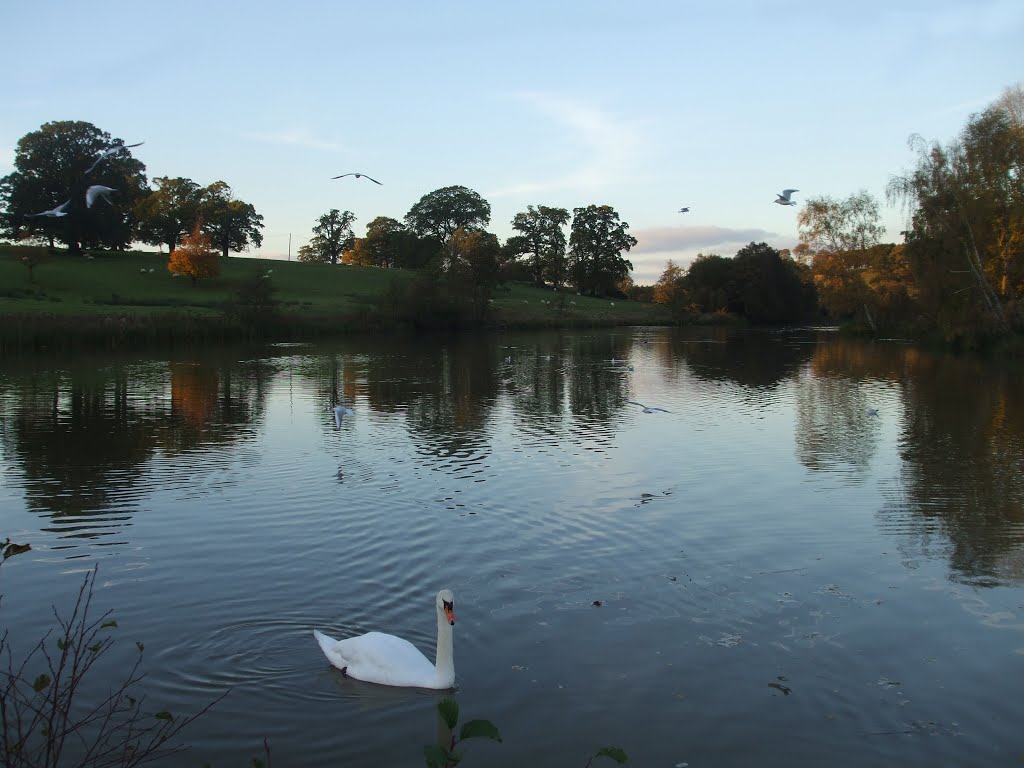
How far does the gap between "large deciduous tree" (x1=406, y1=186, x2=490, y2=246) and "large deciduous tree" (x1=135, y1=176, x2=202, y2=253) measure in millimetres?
37893

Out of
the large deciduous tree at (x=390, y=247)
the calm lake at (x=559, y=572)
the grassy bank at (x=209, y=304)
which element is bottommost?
the calm lake at (x=559, y=572)

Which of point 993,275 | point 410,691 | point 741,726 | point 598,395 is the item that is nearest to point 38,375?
point 598,395

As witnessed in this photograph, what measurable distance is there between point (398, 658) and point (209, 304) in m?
67.5

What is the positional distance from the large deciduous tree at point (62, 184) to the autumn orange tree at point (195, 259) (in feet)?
30.4

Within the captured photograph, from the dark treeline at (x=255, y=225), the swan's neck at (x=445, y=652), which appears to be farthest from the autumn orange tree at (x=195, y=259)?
the swan's neck at (x=445, y=652)

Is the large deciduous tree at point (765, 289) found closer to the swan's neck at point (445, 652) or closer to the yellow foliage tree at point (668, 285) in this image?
the yellow foliage tree at point (668, 285)

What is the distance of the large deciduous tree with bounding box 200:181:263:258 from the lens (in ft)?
333

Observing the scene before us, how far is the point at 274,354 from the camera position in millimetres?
45656

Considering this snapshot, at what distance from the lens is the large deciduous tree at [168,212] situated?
94688mm

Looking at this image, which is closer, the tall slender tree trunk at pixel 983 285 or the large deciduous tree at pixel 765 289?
the tall slender tree trunk at pixel 983 285

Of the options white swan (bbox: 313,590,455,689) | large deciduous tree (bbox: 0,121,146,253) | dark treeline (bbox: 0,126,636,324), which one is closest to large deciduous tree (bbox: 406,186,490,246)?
dark treeline (bbox: 0,126,636,324)

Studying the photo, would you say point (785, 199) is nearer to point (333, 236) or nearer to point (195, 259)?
point (195, 259)

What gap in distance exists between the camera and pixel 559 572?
985 cm

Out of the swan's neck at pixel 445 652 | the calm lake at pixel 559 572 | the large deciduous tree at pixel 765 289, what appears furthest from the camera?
the large deciduous tree at pixel 765 289
